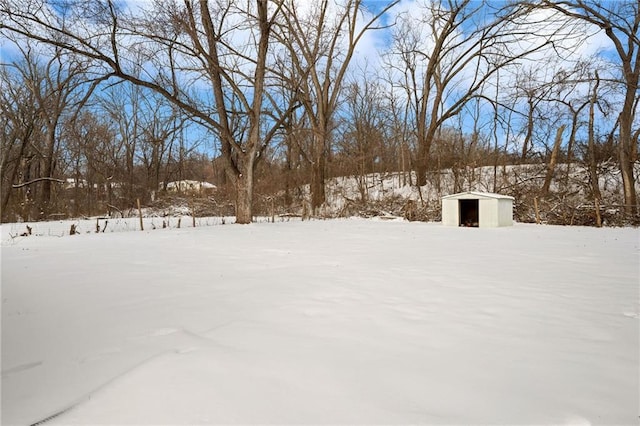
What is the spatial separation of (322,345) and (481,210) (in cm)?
1136

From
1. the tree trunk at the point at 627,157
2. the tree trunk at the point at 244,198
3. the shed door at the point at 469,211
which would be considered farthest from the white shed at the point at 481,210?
the tree trunk at the point at 244,198

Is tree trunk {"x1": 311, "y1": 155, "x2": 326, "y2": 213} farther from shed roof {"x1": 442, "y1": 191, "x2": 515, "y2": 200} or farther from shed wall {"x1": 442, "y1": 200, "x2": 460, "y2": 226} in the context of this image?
shed roof {"x1": 442, "y1": 191, "x2": 515, "y2": 200}

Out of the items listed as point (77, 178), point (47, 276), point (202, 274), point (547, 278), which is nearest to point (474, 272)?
point (547, 278)

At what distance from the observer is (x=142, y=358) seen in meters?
2.11

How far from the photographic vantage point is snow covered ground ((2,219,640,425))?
→ 162 centimetres

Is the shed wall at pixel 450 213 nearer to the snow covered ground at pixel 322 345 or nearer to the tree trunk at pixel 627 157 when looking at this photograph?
the tree trunk at pixel 627 157

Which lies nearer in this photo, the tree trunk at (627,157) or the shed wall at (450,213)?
the shed wall at (450,213)

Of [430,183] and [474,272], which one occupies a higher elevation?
[430,183]

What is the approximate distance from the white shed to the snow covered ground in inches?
283

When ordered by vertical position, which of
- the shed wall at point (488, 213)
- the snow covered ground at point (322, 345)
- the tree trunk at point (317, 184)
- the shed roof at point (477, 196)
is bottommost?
the snow covered ground at point (322, 345)

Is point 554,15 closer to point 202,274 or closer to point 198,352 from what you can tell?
point 202,274

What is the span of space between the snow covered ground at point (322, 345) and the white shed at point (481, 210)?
7187 mm

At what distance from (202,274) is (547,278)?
15.1ft

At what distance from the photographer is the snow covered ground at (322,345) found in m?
1.62
